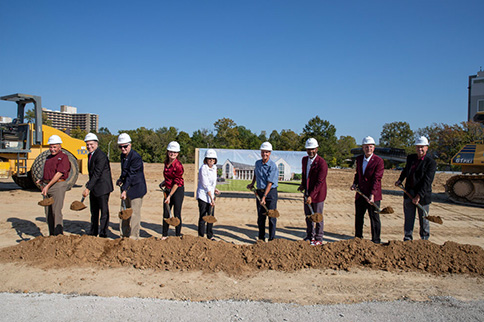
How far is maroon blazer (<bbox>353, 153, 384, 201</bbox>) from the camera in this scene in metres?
5.77

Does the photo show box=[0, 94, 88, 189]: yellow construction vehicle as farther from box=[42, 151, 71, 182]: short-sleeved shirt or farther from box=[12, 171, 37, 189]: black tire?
box=[42, 151, 71, 182]: short-sleeved shirt

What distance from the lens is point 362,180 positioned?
5992mm

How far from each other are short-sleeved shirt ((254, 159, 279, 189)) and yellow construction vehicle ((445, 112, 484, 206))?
9566mm

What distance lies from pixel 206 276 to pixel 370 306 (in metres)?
2.03

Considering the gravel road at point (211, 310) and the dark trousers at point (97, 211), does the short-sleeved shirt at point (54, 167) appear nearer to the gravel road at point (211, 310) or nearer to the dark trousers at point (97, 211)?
the dark trousers at point (97, 211)

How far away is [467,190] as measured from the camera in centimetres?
1245

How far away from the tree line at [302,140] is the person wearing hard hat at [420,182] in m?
24.9

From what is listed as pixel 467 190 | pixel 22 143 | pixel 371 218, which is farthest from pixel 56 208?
pixel 467 190

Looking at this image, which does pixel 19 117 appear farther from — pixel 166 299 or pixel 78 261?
pixel 166 299

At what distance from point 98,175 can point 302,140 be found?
35160mm

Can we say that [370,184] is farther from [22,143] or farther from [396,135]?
[396,135]

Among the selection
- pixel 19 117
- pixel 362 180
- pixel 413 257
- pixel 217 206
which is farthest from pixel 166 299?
pixel 19 117

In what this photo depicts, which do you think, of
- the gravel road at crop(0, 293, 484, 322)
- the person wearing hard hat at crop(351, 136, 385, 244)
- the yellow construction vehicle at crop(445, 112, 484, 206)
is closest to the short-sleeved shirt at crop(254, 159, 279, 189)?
the person wearing hard hat at crop(351, 136, 385, 244)

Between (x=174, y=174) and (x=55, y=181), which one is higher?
(x=174, y=174)
